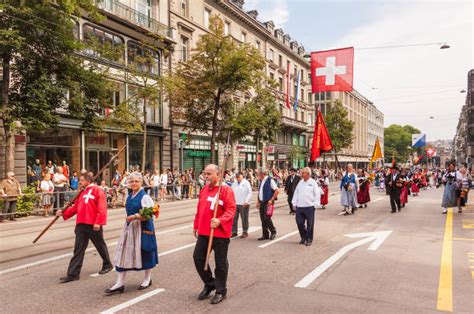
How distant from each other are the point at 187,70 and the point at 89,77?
1040cm

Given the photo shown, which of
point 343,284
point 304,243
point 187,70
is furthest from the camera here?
point 187,70

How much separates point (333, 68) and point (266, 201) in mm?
9337

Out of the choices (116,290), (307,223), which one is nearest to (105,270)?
(116,290)

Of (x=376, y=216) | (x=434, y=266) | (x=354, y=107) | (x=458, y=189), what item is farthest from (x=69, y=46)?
(x=354, y=107)

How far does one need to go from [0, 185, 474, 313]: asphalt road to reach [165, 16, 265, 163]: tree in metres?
14.5

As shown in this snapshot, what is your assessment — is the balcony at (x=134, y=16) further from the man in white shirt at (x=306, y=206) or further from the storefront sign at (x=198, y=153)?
the man in white shirt at (x=306, y=206)

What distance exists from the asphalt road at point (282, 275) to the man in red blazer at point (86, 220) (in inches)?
10.7

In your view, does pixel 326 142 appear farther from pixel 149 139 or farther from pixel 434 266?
pixel 149 139

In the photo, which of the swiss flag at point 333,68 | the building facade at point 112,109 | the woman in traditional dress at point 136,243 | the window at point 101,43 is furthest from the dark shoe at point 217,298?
the window at point 101,43

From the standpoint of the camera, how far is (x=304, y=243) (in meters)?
8.80

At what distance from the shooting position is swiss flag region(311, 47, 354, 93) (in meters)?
16.5

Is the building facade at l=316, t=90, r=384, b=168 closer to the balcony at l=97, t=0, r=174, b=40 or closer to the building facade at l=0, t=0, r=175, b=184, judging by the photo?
the balcony at l=97, t=0, r=174, b=40

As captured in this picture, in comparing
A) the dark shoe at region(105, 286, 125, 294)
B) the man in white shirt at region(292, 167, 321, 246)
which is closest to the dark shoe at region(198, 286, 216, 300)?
the dark shoe at region(105, 286, 125, 294)

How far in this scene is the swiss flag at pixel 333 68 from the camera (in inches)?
650
